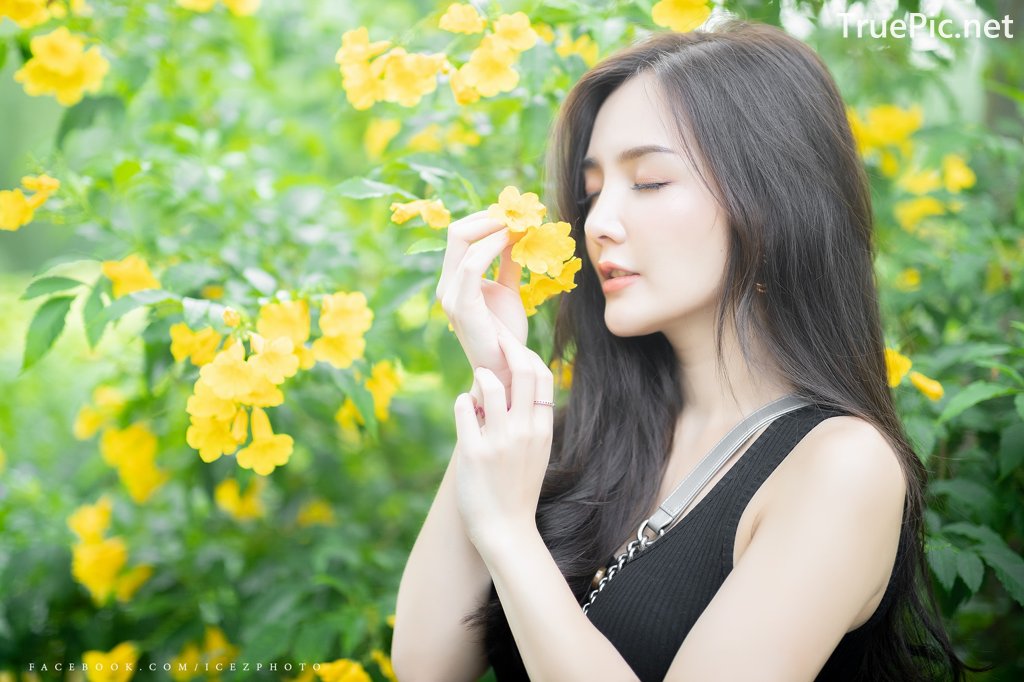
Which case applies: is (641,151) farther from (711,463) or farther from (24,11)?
(24,11)

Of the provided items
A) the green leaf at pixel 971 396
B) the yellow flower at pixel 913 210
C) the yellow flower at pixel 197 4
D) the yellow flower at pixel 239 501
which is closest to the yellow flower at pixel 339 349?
the yellow flower at pixel 197 4

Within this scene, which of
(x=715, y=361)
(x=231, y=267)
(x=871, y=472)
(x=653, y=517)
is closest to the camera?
(x=871, y=472)

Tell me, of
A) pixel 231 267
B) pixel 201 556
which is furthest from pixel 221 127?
pixel 201 556

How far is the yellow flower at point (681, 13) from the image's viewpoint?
1440mm

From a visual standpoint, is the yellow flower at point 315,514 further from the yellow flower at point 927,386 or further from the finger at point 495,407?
the yellow flower at point 927,386

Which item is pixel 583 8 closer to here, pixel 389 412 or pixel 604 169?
→ pixel 604 169

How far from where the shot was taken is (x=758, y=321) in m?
1.31

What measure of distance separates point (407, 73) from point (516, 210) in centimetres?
42

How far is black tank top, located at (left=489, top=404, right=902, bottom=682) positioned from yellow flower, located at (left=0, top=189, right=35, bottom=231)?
Answer: 121 centimetres

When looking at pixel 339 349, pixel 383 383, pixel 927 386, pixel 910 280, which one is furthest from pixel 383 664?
pixel 910 280

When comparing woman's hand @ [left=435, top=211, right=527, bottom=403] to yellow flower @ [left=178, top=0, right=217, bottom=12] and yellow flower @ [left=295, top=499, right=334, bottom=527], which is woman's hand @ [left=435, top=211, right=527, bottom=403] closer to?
yellow flower @ [left=178, top=0, right=217, bottom=12]

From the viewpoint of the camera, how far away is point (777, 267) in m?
1.27

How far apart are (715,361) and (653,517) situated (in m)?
0.28

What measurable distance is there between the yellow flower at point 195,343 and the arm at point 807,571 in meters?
0.90
